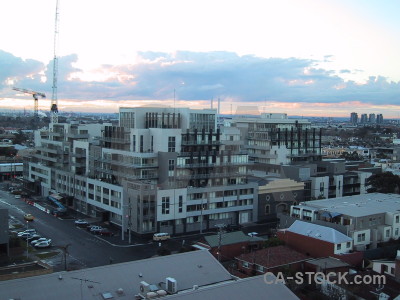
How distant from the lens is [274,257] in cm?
1084

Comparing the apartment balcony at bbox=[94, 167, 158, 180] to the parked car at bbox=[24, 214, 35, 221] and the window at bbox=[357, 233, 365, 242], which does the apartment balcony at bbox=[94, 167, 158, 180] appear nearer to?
the parked car at bbox=[24, 214, 35, 221]

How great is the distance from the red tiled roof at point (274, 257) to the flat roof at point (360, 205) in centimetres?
266

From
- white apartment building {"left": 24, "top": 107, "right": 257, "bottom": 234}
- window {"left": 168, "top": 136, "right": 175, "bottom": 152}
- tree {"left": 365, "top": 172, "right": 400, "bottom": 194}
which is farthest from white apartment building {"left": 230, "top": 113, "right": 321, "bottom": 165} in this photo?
window {"left": 168, "top": 136, "right": 175, "bottom": 152}


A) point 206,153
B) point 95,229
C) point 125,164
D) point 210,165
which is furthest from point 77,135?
point 210,165

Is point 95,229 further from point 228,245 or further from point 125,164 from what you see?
point 228,245

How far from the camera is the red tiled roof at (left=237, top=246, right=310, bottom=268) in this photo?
34.6ft

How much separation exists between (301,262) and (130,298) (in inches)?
190

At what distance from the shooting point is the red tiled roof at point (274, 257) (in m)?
10.5

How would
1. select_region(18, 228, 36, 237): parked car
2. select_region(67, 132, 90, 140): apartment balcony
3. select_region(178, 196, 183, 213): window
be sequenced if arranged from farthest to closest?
select_region(67, 132, 90, 140): apartment balcony → select_region(178, 196, 183, 213): window → select_region(18, 228, 36, 237): parked car

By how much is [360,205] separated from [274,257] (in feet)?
16.3

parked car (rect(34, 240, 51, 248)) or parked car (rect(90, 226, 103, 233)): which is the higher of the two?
parked car (rect(90, 226, 103, 233))

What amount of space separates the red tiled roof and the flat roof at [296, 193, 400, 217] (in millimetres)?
2655

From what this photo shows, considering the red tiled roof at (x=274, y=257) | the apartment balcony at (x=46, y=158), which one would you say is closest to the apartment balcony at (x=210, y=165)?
the red tiled roof at (x=274, y=257)

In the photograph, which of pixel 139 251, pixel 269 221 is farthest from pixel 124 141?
pixel 269 221
